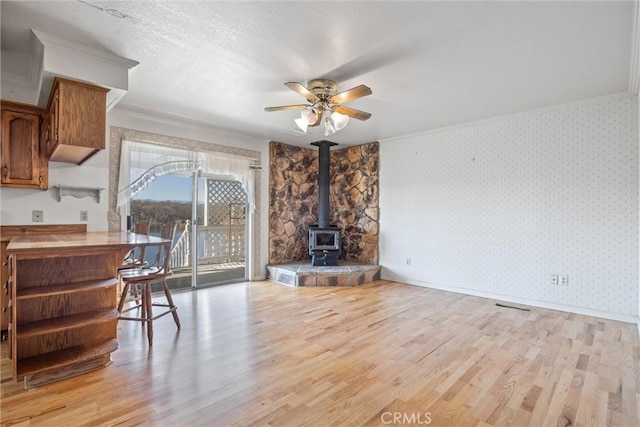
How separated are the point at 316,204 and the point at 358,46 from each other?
14.2 ft

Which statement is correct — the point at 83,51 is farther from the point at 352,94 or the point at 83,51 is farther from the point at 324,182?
the point at 324,182

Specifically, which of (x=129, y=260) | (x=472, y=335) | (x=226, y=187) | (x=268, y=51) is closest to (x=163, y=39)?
(x=268, y=51)

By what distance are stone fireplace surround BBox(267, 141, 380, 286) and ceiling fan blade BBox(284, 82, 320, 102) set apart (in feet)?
9.14

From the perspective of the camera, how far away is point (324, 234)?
231 inches

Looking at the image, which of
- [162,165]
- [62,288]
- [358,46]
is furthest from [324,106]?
[62,288]

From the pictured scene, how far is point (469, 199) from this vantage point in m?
4.82

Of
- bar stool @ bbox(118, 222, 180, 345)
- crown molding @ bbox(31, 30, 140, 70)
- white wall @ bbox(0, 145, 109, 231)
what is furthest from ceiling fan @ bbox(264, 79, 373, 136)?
white wall @ bbox(0, 145, 109, 231)

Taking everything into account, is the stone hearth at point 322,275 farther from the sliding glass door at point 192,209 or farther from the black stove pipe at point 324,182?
the black stove pipe at point 324,182

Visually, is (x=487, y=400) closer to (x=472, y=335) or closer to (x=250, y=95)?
(x=472, y=335)

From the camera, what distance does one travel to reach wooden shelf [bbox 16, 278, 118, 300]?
6.94ft

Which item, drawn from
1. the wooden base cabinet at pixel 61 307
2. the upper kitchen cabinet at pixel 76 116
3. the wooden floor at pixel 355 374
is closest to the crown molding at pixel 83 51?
the upper kitchen cabinet at pixel 76 116

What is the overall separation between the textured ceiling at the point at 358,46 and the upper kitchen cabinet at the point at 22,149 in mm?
696

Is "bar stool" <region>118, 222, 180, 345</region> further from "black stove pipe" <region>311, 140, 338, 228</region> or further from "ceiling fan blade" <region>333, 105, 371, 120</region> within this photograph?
"black stove pipe" <region>311, 140, 338, 228</region>

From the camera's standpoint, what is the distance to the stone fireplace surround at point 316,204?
19.5 feet
